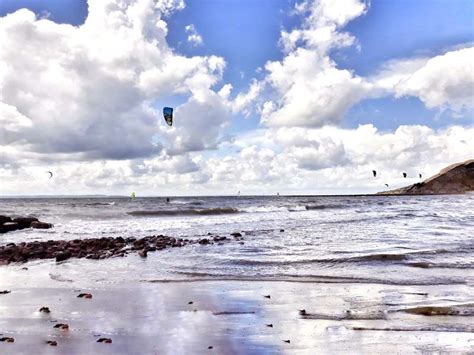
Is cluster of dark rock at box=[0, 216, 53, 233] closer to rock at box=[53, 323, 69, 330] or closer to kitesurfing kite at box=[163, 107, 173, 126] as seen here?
kitesurfing kite at box=[163, 107, 173, 126]

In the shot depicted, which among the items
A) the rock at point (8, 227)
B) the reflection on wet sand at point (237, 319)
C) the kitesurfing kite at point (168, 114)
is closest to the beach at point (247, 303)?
the reflection on wet sand at point (237, 319)

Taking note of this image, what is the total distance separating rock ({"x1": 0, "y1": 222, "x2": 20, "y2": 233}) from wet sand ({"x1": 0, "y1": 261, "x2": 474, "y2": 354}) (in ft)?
65.7

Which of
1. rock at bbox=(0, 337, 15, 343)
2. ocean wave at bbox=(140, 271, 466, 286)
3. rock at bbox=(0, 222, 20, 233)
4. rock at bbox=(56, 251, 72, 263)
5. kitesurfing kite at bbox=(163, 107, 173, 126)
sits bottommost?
ocean wave at bbox=(140, 271, 466, 286)

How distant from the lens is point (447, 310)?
9273 millimetres

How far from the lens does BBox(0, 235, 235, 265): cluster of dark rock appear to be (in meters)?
17.8

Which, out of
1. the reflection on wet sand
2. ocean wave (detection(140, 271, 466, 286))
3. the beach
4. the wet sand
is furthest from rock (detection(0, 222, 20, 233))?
ocean wave (detection(140, 271, 466, 286))

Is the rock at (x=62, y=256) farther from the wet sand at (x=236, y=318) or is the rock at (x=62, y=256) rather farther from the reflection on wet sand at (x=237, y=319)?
the reflection on wet sand at (x=237, y=319)

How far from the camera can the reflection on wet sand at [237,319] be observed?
7.12 meters

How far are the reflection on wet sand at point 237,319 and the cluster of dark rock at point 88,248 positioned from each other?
6063mm

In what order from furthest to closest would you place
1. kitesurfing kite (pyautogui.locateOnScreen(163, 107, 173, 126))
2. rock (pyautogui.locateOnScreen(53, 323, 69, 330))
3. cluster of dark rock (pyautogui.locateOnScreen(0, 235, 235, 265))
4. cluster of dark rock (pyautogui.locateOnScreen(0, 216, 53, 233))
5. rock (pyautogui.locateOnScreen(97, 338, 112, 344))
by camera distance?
cluster of dark rock (pyautogui.locateOnScreen(0, 216, 53, 233)) → kitesurfing kite (pyautogui.locateOnScreen(163, 107, 173, 126)) → cluster of dark rock (pyautogui.locateOnScreen(0, 235, 235, 265)) → rock (pyautogui.locateOnScreen(53, 323, 69, 330)) → rock (pyautogui.locateOnScreen(97, 338, 112, 344))

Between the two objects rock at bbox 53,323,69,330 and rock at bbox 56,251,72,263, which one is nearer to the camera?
rock at bbox 53,323,69,330

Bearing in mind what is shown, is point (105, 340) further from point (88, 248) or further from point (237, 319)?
point (88, 248)

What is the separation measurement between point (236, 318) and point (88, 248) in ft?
43.0

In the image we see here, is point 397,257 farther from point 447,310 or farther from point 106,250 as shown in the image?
point 106,250
